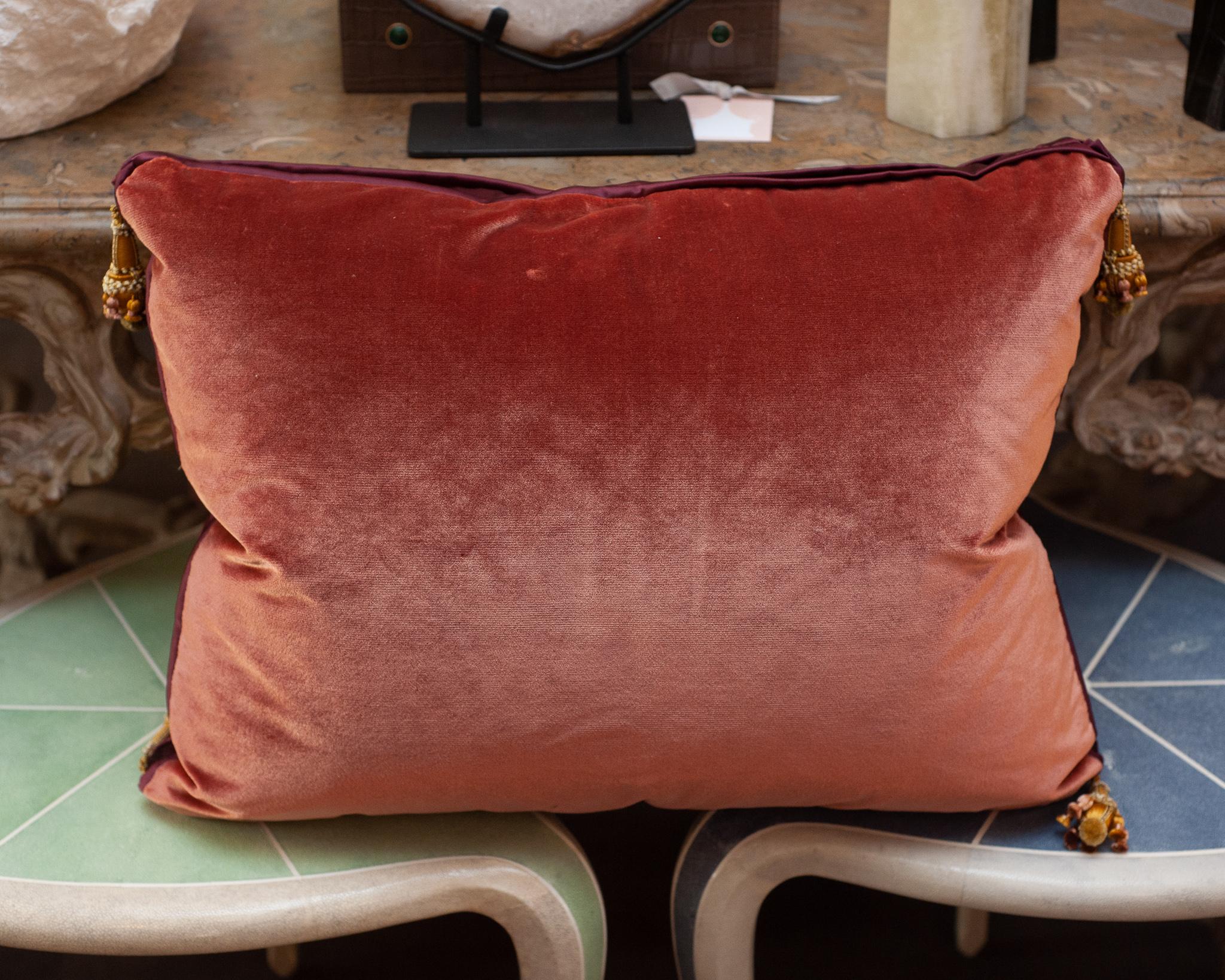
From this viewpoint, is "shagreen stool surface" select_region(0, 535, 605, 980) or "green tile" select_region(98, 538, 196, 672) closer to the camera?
"shagreen stool surface" select_region(0, 535, 605, 980)

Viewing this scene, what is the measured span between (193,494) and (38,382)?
18 cm

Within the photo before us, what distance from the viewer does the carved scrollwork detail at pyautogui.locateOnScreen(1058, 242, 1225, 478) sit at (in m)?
0.82

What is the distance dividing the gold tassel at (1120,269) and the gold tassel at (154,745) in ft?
2.00

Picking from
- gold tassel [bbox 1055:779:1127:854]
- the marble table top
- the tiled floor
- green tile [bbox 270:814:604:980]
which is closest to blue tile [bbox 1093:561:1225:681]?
the tiled floor

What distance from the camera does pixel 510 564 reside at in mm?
595

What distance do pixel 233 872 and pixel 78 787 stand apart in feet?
0.44

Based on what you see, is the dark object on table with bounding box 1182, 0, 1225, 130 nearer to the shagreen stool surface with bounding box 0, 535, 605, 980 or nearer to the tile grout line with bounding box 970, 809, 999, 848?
the tile grout line with bounding box 970, 809, 999, 848

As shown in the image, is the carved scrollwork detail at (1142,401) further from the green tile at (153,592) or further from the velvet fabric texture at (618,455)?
the green tile at (153,592)

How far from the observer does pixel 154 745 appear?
2.37ft

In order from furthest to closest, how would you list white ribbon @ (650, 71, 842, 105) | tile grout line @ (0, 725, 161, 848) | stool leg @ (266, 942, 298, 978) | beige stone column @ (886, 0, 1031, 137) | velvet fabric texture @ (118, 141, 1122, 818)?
stool leg @ (266, 942, 298, 978) < white ribbon @ (650, 71, 842, 105) < beige stone column @ (886, 0, 1031, 137) < tile grout line @ (0, 725, 161, 848) < velvet fabric texture @ (118, 141, 1122, 818)

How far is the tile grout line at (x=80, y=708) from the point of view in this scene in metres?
0.80

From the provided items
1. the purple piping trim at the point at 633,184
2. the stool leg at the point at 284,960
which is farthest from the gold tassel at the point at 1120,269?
the stool leg at the point at 284,960

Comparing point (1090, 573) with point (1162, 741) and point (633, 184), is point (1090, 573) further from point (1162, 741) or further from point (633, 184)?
point (633, 184)

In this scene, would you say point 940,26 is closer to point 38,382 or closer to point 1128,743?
point 1128,743
